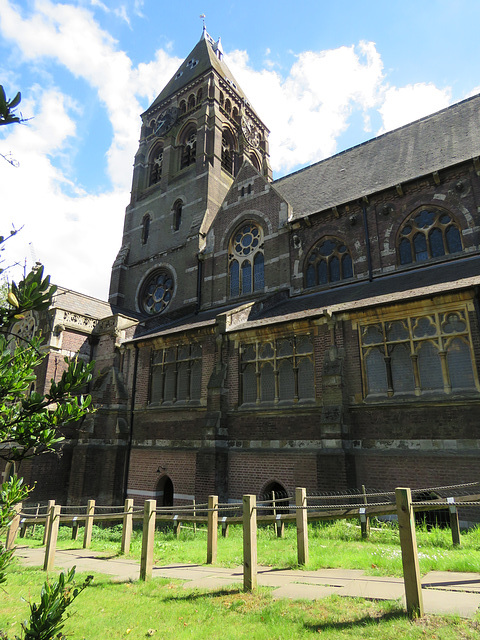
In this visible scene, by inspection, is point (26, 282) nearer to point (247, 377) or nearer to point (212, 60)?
point (247, 377)

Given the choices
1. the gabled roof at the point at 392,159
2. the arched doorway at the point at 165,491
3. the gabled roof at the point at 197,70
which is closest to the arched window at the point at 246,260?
the gabled roof at the point at 392,159

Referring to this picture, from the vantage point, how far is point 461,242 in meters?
16.2

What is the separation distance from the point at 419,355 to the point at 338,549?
6.77 metres

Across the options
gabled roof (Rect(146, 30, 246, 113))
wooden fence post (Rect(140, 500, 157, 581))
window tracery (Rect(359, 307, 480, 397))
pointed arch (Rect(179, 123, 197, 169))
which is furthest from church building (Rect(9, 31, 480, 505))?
gabled roof (Rect(146, 30, 246, 113))

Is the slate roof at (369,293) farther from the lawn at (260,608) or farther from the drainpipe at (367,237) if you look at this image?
the lawn at (260,608)

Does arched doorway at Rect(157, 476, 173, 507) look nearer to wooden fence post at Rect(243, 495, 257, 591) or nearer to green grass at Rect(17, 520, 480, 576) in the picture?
green grass at Rect(17, 520, 480, 576)

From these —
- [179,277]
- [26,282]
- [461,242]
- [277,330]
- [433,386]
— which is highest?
[179,277]

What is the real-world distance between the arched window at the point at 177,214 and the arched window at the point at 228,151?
4879 millimetres

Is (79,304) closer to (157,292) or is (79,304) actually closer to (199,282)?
(157,292)

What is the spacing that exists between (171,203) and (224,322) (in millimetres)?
16520

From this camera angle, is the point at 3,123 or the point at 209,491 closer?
the point at 3,123

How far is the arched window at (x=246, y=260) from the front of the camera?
2212 centimetres

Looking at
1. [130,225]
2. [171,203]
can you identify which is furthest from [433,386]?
[130,225]

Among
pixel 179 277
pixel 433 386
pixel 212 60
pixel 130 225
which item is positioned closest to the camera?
pixel 433 386
